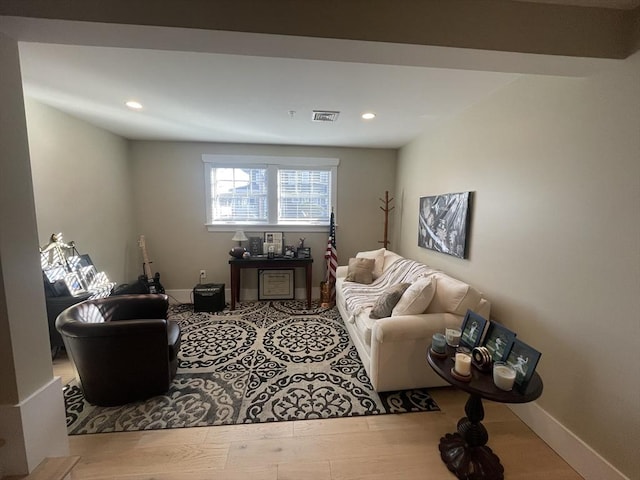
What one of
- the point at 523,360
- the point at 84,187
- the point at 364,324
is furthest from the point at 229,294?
the point at 523,360

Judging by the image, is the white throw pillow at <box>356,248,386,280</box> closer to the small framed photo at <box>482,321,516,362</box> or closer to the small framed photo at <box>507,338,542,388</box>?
the small framed photo at <box>482,321,516,362</box>

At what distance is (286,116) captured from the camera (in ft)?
9.51

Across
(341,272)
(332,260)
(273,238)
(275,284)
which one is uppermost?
(273,238)

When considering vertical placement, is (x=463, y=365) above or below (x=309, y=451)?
above

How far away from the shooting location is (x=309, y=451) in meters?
1.66

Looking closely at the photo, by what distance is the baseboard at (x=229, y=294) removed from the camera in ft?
14.0

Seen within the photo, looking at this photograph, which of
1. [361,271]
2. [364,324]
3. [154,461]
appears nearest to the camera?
[154,461]

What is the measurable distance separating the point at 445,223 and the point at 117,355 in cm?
310

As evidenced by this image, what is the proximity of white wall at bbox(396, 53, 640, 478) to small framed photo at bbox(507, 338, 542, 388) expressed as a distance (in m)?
0.45

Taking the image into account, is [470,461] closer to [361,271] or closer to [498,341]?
[498,341]

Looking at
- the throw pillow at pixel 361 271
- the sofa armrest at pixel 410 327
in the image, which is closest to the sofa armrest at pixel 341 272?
the throw pillow at pixel 361 271

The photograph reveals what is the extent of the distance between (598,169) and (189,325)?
3.97 metres

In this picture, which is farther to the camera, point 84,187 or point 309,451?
point 84,187

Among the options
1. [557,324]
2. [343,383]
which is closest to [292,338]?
[343,383]
